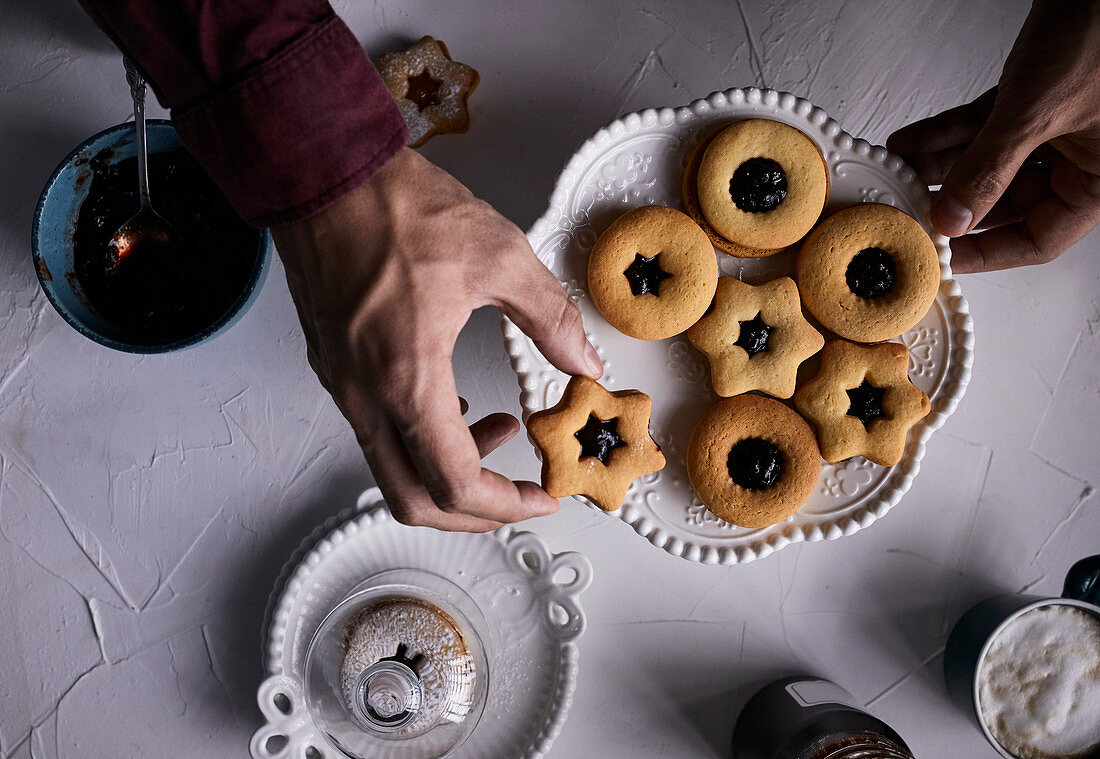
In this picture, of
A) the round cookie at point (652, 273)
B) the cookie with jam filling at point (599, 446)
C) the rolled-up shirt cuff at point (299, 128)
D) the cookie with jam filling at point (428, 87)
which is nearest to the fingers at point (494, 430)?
the cookie with jam filling at point (599, 446)

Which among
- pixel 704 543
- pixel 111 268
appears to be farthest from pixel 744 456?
pixel 111 268

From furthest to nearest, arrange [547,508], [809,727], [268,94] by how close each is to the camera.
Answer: [809,727], [547,508], [268,94]

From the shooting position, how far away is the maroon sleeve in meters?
0.48

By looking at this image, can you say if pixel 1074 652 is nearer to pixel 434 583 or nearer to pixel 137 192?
pixel 434 583

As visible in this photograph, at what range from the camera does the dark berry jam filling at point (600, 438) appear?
0.66m

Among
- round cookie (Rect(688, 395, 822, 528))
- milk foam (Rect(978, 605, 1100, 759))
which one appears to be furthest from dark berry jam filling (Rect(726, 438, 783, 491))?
milk foam (Rect(978, 605, 1100, 759))

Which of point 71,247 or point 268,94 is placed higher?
point 268,94

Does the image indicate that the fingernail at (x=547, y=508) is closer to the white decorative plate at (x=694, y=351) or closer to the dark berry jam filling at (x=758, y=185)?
the white decorative plate at (x=694, y=351)

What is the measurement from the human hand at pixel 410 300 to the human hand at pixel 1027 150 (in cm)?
44

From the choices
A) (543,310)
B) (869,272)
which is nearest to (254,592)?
(543,310)

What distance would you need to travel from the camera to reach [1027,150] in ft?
2.17

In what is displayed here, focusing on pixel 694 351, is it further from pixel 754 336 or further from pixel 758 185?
pixel 758 185

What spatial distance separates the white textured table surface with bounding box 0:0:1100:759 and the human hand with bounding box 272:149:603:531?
0.85 ft

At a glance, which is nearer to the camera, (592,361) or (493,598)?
(592,361)
